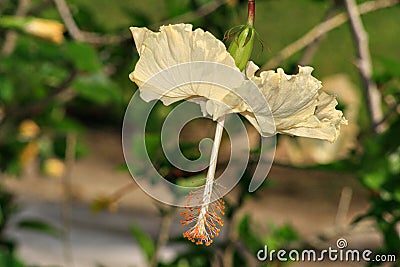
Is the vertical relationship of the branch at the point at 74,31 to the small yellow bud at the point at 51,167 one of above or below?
below

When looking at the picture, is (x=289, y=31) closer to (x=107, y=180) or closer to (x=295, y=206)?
(x=295, y=206)

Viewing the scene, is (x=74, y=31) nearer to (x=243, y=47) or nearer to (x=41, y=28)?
(x=41, y=28)

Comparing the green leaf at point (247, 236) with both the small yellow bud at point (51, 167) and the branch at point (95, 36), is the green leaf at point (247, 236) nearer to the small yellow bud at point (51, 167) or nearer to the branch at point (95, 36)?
the branch at point (95, 36)

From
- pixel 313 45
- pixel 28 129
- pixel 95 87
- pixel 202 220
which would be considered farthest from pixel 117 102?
pixel 202 220

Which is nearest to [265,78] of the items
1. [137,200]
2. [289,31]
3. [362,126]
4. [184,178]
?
[184,178]

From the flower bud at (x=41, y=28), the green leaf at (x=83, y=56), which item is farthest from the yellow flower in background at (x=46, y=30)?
the green leaf at (x=83, y=56)
